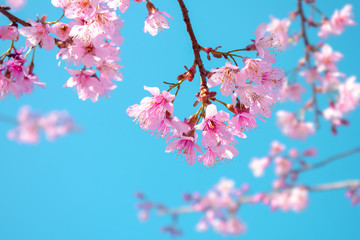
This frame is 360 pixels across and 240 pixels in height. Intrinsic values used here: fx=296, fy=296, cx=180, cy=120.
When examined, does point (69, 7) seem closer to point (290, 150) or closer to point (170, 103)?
point (170, 103)

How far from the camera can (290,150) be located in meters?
8.48

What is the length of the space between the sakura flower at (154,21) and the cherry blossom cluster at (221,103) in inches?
18.8

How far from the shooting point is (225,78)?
1.42 m

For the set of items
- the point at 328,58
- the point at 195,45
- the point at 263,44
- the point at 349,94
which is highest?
the point at 328,58

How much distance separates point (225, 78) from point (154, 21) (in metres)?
0.65

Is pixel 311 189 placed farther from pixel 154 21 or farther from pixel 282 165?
pixel 154 21

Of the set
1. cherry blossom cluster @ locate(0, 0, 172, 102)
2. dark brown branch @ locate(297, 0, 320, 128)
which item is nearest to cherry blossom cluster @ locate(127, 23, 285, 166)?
cherry blossom cluster @ locate(0, 0, 172, 102)

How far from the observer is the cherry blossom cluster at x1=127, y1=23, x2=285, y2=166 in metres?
1.38

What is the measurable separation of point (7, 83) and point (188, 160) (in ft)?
4.09

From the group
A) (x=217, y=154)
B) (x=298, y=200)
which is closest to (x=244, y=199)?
(x=298, y=200)

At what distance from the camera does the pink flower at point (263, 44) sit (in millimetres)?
1482

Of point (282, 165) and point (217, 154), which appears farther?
point (282, 165)

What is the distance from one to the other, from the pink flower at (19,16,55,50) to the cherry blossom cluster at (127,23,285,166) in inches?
25.6

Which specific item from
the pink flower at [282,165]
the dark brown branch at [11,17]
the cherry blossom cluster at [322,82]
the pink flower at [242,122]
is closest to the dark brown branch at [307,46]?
the cherry blossom cluster at [322,82]
